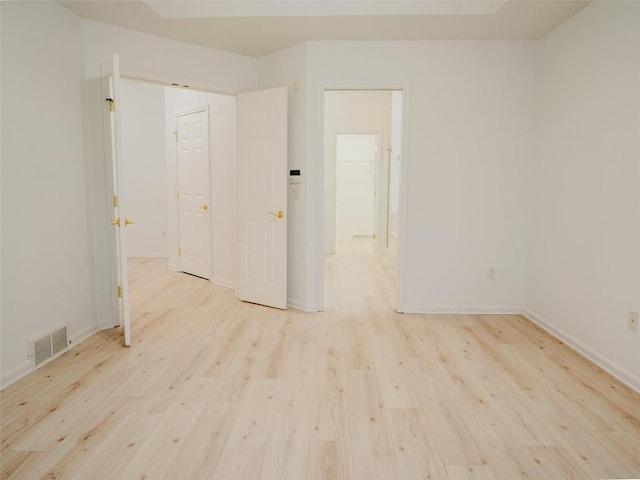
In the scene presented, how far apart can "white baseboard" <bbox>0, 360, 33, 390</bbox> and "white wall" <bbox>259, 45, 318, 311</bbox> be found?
220 cm

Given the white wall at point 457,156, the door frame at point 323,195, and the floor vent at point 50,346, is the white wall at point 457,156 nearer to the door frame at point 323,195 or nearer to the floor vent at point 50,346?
the door frame at point 323,195

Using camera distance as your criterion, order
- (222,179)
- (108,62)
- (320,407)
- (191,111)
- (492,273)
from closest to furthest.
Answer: (320,407)
(108,62)
(492,273)
(222,179)
(191,111)

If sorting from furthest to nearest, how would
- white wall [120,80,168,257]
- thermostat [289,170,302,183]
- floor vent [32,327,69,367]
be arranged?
white wall [120,80,168,257] < thermostat [289,170,302,183] < floor vent [32,327,69,367]

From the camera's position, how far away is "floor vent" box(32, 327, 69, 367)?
108 inches

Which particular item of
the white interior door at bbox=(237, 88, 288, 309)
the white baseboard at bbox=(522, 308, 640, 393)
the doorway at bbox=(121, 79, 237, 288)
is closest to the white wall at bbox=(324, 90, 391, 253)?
the doorway at bbox=(121, 79, 237, 288)

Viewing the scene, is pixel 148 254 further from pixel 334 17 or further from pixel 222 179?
pixel 334 17

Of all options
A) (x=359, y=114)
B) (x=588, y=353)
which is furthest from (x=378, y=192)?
(x=588, y=353)

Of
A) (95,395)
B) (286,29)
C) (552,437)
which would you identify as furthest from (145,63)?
(552,437)

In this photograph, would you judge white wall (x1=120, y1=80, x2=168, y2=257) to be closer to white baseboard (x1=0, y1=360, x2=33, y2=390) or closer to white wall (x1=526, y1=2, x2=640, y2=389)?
white baseboard (x1=0, y1=360, x2=33, y2=390)

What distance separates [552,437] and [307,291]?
241 centimetres

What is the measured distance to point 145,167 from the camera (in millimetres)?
6805

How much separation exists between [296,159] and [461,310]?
7.03ft

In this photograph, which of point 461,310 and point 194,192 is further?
point 194,192

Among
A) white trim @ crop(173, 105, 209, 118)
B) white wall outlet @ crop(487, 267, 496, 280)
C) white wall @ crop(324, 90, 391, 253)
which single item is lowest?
white wall outlet @ crop(487, 267, 496, 280)
